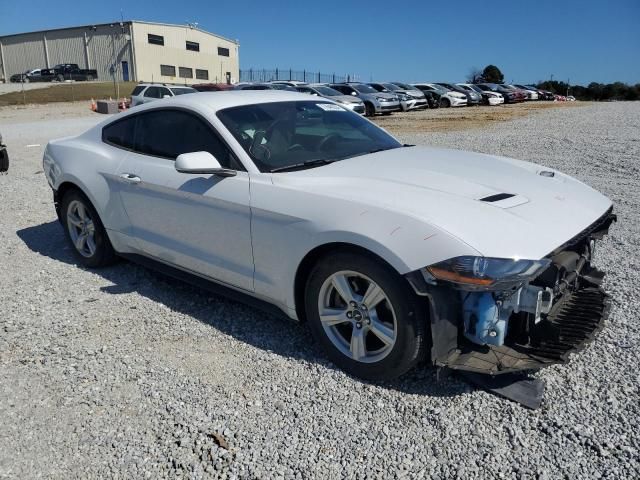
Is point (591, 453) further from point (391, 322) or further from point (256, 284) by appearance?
point (256, 284)

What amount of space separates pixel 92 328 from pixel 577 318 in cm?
312

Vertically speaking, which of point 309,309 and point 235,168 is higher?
point 235,168

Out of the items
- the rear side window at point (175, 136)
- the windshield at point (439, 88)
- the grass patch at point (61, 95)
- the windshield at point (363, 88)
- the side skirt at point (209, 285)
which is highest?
the rear side window at point (175, 136)

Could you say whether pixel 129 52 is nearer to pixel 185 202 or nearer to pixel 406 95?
pixel 406 95

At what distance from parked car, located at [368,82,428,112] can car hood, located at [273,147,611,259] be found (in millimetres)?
22492

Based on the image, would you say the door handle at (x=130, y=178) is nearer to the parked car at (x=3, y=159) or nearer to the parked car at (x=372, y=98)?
the parked car at (x=3, y=159)

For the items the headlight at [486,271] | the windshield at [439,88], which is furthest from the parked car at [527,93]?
the headlight at [486,271]

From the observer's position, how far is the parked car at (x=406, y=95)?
2555 centimetres

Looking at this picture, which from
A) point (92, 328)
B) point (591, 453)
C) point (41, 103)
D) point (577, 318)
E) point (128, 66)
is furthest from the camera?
point (128, 66)

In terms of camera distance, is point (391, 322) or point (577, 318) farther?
point (577, 318)

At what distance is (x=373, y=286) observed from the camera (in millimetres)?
2824

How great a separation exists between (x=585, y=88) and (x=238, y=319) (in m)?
80.8

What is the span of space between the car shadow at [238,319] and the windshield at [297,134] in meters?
1.06

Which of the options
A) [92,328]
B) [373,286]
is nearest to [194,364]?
[92,328]
